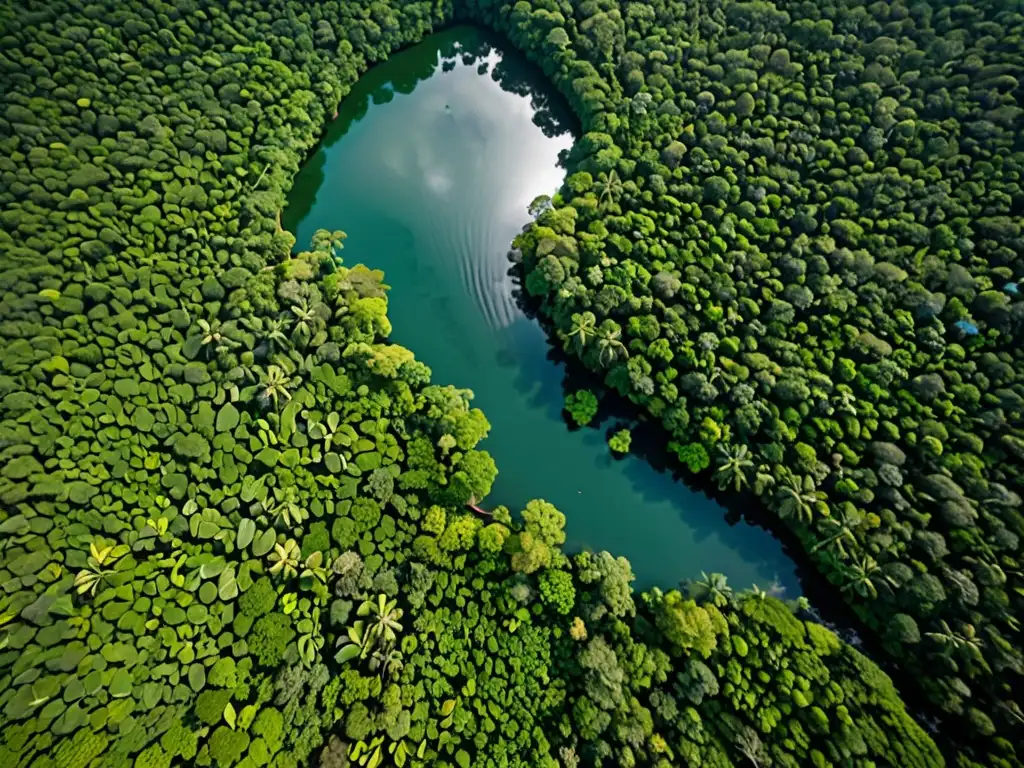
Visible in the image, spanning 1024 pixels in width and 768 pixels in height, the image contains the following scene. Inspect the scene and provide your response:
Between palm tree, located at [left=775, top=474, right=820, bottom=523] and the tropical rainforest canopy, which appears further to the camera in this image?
palm tree, located at [left=775, top=474, right=820, bottom=523]

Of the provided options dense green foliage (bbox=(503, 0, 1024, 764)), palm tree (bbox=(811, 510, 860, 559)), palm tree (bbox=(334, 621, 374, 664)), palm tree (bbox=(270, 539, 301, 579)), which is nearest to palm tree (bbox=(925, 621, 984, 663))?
dense green foliage (bbox=(503, 0, 1024, 764))

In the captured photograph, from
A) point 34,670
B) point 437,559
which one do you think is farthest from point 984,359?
point 34,670

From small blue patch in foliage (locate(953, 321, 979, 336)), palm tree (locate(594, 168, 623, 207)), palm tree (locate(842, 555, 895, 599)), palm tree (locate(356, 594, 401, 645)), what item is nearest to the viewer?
palm tree (locate(356, 594, 401, 645))

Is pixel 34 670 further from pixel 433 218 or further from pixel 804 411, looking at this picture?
pixel 804 411

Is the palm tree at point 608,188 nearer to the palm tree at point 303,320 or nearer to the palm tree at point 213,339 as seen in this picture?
the palm tree at point 303,320

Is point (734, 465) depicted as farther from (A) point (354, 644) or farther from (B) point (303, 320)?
(B) point (303, 320)

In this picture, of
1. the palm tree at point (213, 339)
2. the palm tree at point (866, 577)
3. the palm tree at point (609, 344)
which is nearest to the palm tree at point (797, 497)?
the palm tree at point (866, 577)

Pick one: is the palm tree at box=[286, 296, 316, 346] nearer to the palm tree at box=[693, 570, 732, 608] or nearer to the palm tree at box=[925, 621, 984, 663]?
the palm tree at box=[693, 570, 732, 608]
